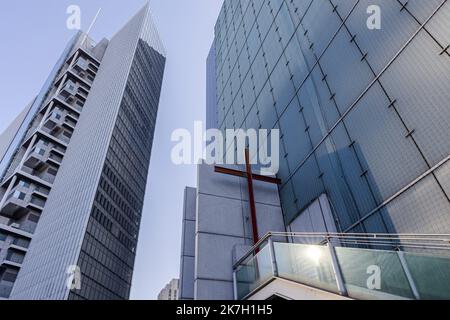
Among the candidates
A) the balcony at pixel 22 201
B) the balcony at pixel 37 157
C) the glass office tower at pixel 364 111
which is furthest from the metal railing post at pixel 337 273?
the balcony at pixel 37 157

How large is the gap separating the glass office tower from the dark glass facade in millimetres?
39648

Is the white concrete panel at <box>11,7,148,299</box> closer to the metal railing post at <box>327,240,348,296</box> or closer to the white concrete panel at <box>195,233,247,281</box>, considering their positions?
the white concrete panel at <box>195,233,247,281</box>

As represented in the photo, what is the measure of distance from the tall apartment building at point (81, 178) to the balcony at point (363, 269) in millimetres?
40085

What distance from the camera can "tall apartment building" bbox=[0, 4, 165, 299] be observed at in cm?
4469

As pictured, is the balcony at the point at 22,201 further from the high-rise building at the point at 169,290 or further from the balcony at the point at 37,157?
the high-rise building at the point at 169,290

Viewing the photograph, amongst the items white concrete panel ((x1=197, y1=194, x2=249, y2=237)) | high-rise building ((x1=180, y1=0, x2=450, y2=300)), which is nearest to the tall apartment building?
white concrete panel ((x1=197, y1=194, x2=249, y2=237))

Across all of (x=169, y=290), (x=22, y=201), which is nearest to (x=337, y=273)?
(x=22, y=201)

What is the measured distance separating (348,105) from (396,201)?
410 cm

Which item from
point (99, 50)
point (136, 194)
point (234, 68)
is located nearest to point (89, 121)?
point (136, 194)

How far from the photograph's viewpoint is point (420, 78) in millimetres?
8430

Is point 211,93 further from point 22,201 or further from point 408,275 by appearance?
point 22,201

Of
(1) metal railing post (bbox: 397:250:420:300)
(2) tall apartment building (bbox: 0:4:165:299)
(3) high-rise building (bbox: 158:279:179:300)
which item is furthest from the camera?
(3) high-rise building (bbox: 158:279:179:300)

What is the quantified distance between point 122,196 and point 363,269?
210ft

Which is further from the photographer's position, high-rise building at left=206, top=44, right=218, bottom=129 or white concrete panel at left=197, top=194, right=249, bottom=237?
high-rise building at left=206, top=44, right=218, bottom=129
